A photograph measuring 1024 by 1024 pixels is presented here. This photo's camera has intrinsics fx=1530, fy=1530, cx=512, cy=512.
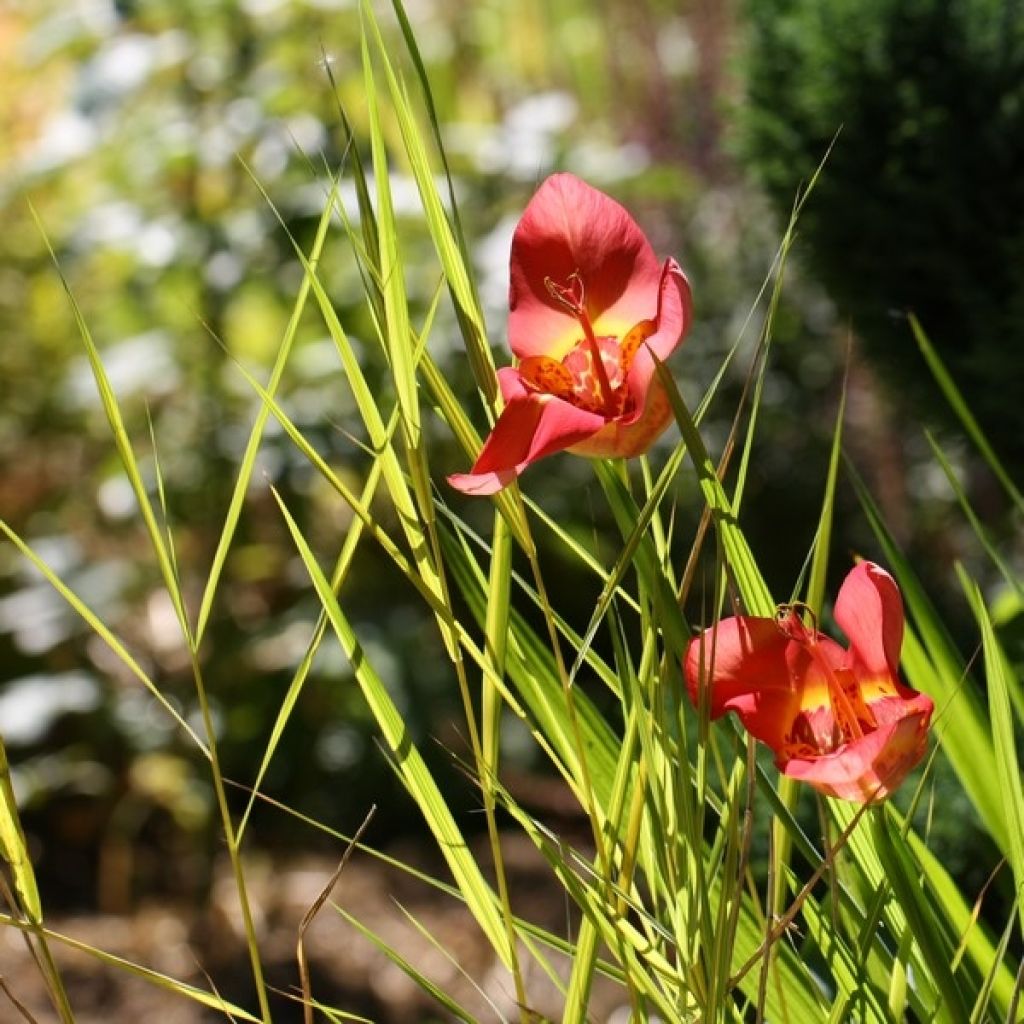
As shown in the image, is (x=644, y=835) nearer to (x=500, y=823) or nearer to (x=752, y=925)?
(x=752, y=925)

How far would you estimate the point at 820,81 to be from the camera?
2027 mm

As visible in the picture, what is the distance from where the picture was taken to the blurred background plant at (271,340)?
80.9 inches

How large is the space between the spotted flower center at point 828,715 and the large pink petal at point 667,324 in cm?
11

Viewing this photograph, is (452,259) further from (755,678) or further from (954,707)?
(954,707)

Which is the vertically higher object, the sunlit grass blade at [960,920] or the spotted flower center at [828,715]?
the spotted flower center at [828,715]

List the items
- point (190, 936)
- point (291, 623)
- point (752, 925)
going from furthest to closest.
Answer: point (291, 623) → point (190, 936) → point (752, 925)

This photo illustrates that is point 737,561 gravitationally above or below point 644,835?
above

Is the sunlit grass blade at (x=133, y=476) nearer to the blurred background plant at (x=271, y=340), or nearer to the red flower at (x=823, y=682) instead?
the red flower at (x=823, y=682)

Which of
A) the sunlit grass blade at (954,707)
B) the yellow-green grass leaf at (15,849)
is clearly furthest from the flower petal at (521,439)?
the sunlit grass blade at (954,707)

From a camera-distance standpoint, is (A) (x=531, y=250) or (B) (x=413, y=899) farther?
(B) (x=413, y=899)

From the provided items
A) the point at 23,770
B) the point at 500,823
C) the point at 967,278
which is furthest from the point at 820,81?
the point at 23,770

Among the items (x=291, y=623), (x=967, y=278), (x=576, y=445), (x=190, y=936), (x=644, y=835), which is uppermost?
(x=576, y=445)

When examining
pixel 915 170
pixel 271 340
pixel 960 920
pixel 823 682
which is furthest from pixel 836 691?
pixel 271 340

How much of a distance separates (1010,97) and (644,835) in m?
1.46
